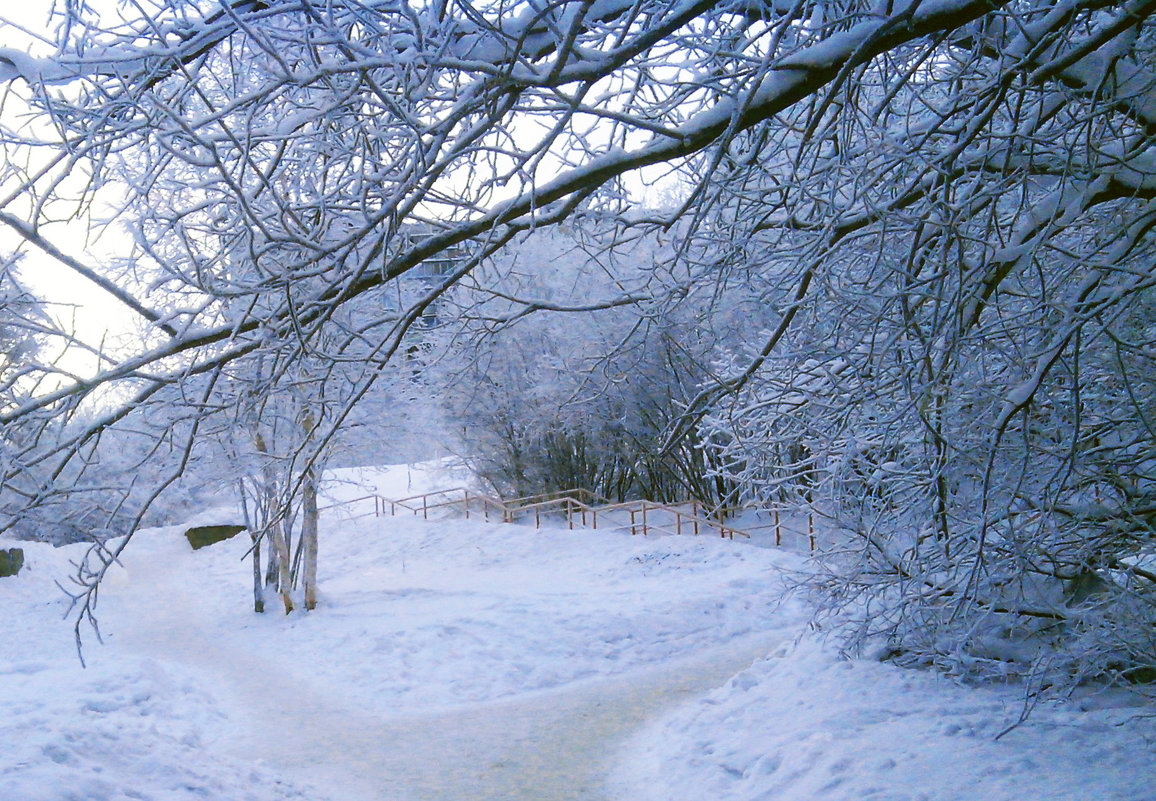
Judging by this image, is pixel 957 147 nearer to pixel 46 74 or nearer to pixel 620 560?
pixel 46 74

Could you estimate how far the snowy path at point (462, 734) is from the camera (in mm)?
7070

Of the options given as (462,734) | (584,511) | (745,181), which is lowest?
(462,734)

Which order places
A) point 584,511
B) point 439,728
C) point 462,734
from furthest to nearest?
point 584,511, point 439,728, point 462,734

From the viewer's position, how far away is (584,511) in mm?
20578

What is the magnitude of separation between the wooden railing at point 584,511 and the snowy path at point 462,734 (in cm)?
746

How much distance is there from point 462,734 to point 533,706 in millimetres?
1042

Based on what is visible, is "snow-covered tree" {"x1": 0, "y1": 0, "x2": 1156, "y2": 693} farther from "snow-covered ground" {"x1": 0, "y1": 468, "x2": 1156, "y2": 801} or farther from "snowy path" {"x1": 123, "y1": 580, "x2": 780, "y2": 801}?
"snowy path" {"x1": 123, "y1": 580, "x2": 780, "y2": 801}

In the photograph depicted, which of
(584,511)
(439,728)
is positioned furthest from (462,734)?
(584,511)

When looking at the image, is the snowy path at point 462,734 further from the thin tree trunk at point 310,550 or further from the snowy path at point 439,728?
the thin tree trunk at point 310,550

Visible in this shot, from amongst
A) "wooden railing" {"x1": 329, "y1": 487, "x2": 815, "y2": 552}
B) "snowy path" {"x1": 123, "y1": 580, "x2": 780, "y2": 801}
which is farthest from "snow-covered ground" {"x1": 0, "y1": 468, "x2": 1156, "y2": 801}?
"wooden railing" {"x1": 329, "y1": 487, "x2": 815, "y2": 552}

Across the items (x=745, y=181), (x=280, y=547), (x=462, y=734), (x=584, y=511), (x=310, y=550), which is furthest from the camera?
(x=584, y=511)

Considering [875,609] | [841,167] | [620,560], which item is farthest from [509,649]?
[841,167]

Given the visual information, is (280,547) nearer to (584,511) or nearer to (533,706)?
(533,706)

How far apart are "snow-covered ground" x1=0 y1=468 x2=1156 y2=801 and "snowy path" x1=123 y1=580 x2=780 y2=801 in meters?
0.03
